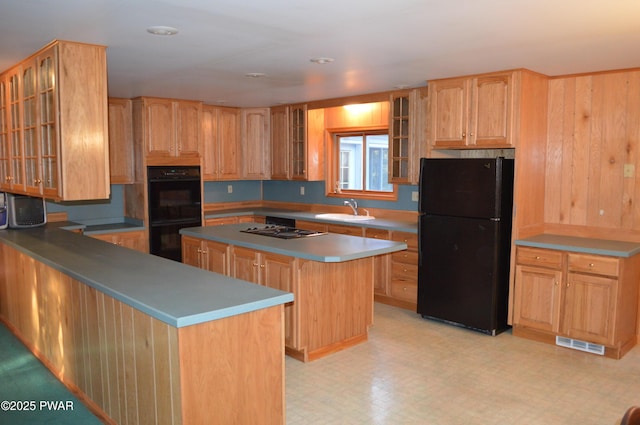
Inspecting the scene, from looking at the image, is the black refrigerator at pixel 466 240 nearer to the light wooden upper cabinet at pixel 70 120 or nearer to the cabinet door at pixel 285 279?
the cabinet door at pixel 285 279

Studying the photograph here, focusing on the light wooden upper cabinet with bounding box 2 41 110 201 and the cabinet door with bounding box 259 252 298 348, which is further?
the cabinet door with bounding box 259 252 298 348

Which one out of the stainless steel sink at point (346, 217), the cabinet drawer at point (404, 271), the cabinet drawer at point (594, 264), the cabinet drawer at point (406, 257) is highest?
the stainless steel sink at point (346, 217)

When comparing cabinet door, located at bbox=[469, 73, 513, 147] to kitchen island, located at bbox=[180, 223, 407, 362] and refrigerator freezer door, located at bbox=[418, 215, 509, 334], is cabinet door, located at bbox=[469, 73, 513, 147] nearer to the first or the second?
refrigerator freezer door, located at bbox=[418, 215, 509, 334]

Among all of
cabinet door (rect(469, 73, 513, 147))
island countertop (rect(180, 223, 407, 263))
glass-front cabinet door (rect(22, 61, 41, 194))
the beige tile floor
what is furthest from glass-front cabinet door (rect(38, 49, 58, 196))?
cabinet door (rect(469, 73, 513, 147))

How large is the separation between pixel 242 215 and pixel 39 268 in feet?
10.9

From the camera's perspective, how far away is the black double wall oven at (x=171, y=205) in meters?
5.97

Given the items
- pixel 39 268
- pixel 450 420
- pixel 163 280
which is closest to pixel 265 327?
pixel 163 280

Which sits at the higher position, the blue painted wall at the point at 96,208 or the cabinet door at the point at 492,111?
the cabinet door at the point at 492,111

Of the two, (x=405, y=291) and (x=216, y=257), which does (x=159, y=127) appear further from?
(x=405, y=291)

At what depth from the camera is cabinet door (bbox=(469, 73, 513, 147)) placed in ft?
13.9

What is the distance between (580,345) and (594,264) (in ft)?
2.26

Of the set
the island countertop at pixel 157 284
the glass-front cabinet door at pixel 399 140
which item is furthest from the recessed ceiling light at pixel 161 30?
the glass-front cabinet door at pixel 399 140

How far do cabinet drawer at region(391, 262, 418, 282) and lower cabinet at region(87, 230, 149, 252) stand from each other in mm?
2880

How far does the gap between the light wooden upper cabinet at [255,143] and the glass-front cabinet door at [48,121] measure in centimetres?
358
